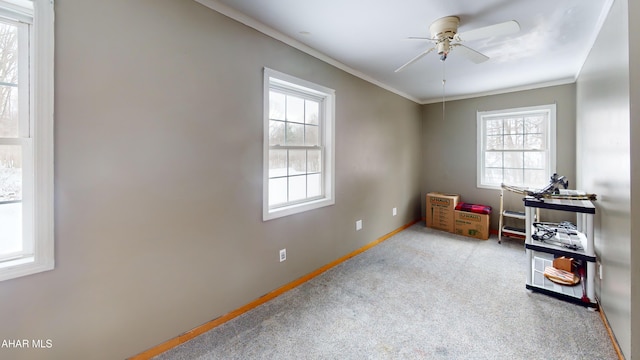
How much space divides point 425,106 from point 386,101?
5.03 ft

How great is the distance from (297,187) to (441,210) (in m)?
3.00

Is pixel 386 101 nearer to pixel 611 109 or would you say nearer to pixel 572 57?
pixel 572 57

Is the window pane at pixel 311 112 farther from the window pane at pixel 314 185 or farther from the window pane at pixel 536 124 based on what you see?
the window pane at pixel 536 124

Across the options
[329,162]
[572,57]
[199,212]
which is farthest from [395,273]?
[572,57]

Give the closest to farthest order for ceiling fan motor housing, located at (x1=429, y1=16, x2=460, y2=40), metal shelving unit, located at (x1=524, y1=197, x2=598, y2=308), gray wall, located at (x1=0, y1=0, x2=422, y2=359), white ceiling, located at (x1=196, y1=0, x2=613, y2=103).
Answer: gray wall, located at (x1=0, y1=0, x2=422, y2=359)
white ceiling, located at (x1=196, y1=0, x2=613, y2=103)
ceiling fan motor housing, located at (x1=429, y1=16, x2=460, y2=40)
metal shelving unit, located at (x1=524, y1=197, x2=598, y2=308)

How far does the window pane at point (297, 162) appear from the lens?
2750 millimetres

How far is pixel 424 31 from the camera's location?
2.34m

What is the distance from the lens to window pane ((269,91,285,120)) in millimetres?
2527

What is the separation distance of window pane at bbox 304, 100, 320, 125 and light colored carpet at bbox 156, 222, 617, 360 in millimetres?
1765

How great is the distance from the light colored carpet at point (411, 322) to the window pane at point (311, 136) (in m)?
1.52

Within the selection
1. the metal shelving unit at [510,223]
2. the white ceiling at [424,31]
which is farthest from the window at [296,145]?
the metal shelving unit at [510,223]

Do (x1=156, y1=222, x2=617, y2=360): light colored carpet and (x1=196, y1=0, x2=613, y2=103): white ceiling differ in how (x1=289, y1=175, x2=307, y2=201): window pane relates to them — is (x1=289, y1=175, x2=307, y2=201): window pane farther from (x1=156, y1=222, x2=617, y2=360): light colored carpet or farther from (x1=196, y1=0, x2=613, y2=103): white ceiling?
(x1=196, y1=0, x2=613, y2=103): white ceiling

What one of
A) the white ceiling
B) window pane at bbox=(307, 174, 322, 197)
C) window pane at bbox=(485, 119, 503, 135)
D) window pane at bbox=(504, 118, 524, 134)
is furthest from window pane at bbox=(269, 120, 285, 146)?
window pane at bbox=(504, 118, 524, 134)

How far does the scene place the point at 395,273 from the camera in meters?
2.95
